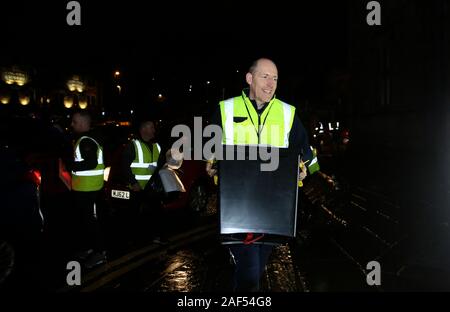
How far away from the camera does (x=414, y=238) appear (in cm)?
739

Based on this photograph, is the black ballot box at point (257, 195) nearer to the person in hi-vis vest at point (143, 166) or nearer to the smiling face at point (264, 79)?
the smiling face at point (264, 79)

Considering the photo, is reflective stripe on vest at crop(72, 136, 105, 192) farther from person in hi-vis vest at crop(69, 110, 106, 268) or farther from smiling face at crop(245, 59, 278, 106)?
smiling face at crop(245, 59, 278, 106)

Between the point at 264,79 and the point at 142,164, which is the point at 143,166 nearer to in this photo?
the point at 142,164

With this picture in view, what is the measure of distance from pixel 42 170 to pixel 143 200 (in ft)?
9.07

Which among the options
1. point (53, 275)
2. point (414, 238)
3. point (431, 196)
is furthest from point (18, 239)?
point (431, 196)

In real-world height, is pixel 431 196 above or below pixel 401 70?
below

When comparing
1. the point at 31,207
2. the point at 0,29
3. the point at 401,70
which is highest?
the point at 0,29

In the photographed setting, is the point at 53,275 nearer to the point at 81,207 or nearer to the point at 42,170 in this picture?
the point at 81,207

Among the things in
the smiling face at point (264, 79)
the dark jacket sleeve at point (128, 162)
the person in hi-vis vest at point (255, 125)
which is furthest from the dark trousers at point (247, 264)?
the dark jacket sleeve at point (128, 162)

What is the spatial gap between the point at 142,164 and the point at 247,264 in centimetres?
353

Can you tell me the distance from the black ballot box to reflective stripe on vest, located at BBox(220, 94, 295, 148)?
212mm

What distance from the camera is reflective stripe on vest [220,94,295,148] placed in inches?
129

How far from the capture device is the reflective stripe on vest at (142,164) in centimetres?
663

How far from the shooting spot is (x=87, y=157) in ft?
19.2
